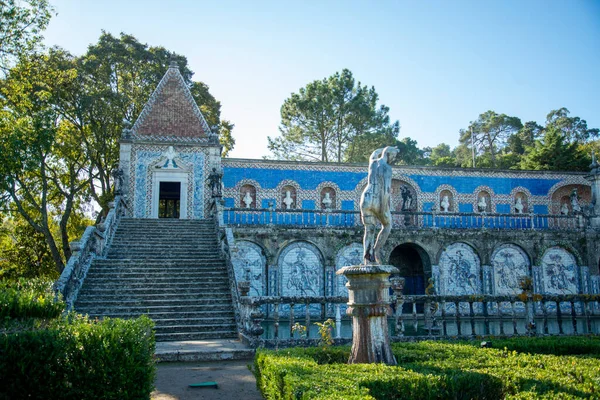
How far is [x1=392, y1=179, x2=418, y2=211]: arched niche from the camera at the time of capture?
25250 millimetres

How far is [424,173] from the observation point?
25.5m

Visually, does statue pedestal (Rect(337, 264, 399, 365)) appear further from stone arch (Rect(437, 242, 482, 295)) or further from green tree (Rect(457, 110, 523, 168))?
green tree (Rect(457, 110, 523, 168))

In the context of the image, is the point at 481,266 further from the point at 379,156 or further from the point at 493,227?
the point at 379,156

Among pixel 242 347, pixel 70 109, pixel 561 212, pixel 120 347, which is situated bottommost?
pixel 242 347

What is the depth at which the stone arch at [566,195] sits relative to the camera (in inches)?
1035

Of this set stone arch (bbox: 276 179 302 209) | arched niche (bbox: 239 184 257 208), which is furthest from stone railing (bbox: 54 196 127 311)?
stone arch (bbox: 276 179 302 209)

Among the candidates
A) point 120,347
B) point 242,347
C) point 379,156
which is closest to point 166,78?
point 242,347

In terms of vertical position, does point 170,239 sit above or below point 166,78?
below

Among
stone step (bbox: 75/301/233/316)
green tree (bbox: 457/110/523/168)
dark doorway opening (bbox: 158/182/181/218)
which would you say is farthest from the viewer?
green tree (bbox: 457/110/523/168)

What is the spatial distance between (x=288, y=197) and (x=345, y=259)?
497 centimetres

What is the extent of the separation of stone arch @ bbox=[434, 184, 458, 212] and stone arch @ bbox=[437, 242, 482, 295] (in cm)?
463

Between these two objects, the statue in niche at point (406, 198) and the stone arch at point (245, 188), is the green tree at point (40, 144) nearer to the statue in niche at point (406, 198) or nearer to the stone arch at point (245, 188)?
the stone arch at point (245, 188)

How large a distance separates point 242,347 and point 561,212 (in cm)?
2147

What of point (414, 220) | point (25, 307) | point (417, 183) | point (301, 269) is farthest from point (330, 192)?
point (25, 307)
